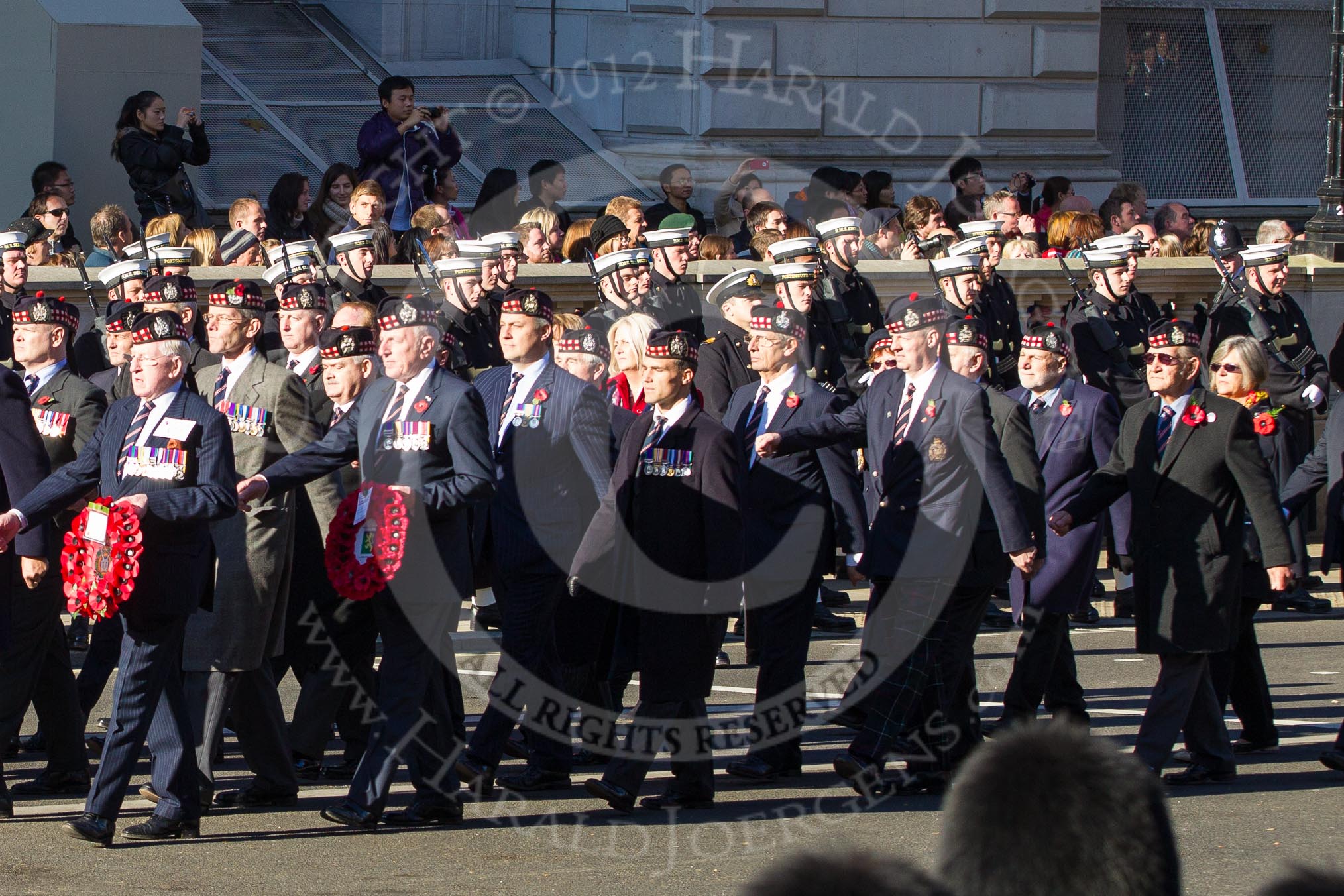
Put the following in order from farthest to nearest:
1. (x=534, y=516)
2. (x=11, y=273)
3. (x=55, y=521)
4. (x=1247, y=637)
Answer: (x=11, y=273), (x=1247, y=637), (x=55, y=521), (x=534, y=516)

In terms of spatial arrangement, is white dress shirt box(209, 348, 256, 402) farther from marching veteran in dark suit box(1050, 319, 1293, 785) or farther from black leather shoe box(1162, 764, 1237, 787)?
black leather shoe box(1162, 764, 1237, 787)

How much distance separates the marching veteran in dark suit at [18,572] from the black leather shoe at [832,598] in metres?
5.49

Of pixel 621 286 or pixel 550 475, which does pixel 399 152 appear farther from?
pixel 550 475

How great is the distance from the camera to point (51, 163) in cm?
1377

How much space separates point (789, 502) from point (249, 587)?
7.63 ft

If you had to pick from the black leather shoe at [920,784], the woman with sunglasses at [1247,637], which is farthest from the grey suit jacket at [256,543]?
the woman with sunglasses at [1247,637]

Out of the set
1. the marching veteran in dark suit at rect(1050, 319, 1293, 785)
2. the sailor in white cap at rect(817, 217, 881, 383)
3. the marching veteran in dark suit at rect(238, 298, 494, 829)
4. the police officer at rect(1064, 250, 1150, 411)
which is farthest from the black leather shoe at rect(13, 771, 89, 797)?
the police officer at rect(1064, 250, 1150, 411)

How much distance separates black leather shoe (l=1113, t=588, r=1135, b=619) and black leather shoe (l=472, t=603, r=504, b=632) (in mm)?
3550

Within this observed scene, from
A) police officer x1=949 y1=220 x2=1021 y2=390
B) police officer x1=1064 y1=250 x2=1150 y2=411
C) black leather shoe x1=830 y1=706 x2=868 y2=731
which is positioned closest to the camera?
black leather shoe x1=830 y1=706 x2=868 y2=731

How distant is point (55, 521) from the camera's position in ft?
28.1

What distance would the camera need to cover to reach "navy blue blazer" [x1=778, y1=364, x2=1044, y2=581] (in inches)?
318

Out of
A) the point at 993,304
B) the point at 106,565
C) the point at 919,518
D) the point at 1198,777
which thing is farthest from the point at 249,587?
the point at 993,304

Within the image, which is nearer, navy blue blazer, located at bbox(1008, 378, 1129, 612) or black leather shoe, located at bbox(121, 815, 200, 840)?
black leather shoe, located at bbox(121, 815, 200, 840)

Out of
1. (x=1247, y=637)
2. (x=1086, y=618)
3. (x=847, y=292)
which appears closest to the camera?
(x=1247, y=637)
